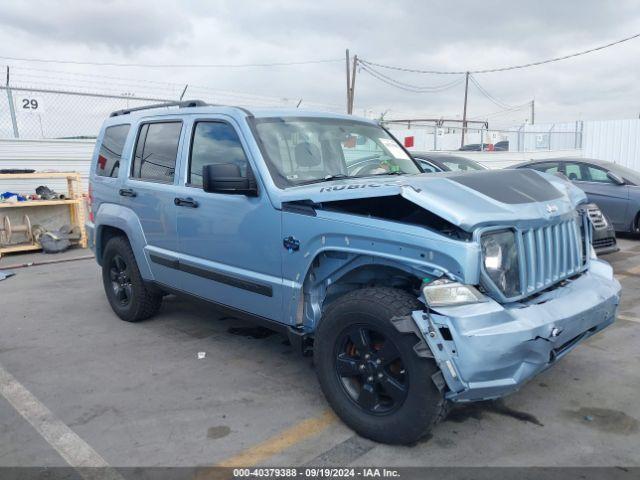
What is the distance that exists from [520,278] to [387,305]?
2.43 feet

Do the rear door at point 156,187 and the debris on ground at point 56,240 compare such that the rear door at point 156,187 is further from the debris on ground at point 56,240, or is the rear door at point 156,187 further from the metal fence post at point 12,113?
the metal fence post at point 12,113

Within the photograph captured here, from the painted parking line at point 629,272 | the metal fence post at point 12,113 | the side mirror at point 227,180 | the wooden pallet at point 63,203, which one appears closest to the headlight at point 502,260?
the side mirror at point 227,180

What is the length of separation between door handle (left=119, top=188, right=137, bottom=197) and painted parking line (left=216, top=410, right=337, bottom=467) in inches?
106

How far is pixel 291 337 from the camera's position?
139 inches

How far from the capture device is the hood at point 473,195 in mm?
2759

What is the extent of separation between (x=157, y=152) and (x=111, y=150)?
38.7 inches

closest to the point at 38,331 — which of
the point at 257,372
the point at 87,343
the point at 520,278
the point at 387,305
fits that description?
the point at 87,343

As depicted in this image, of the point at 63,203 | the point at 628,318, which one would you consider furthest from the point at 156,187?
the point at 63,203

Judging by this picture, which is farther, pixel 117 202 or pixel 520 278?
pixel 117 202

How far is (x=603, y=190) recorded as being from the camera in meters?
9.43

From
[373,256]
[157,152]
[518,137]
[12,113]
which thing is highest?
[12,113]

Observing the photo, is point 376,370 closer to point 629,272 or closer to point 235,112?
point 235,112

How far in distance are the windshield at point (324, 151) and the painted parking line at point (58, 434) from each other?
6.44 ft

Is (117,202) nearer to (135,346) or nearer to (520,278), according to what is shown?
(135,346)
